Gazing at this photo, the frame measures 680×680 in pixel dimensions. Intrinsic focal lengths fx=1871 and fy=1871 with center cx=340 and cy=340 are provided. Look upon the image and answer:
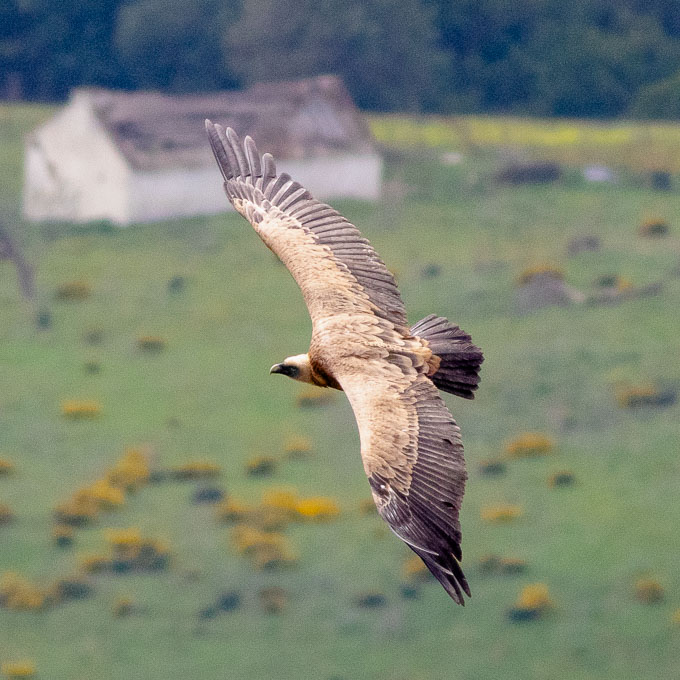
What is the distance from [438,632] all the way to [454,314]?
29.9 meters

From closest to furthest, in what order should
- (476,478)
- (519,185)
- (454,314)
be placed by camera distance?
(476,478)
(454,314)
(519,185)

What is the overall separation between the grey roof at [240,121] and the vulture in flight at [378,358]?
70.5m

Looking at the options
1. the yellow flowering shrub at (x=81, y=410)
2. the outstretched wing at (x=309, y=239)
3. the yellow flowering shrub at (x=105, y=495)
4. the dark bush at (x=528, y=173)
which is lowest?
the dark bush at (x=528, y=173)

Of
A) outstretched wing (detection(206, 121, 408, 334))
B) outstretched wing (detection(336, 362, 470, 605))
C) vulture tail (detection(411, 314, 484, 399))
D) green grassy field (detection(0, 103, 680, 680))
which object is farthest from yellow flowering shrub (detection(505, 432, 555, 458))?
outstretched wing (detection(336, 362, 470, 605))

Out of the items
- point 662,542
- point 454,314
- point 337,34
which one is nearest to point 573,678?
point 662,542

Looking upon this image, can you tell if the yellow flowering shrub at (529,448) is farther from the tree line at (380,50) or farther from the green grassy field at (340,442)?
the tree line at (380,50)

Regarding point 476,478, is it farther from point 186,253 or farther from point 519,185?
point 519,185

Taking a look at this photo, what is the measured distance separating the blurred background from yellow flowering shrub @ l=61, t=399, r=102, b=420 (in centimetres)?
26

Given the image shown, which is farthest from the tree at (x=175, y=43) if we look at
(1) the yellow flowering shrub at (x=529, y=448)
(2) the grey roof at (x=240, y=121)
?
(1) the yellow flowering shrub at (x=529, y=448)

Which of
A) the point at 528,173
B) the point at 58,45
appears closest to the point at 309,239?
the point at 528,173

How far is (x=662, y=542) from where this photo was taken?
5872 centimetres

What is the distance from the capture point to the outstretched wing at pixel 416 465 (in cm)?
1575

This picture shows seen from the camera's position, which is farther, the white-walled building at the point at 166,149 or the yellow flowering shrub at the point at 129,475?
the white-walled building at the point at 166,149

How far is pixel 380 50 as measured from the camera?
114812 mm
